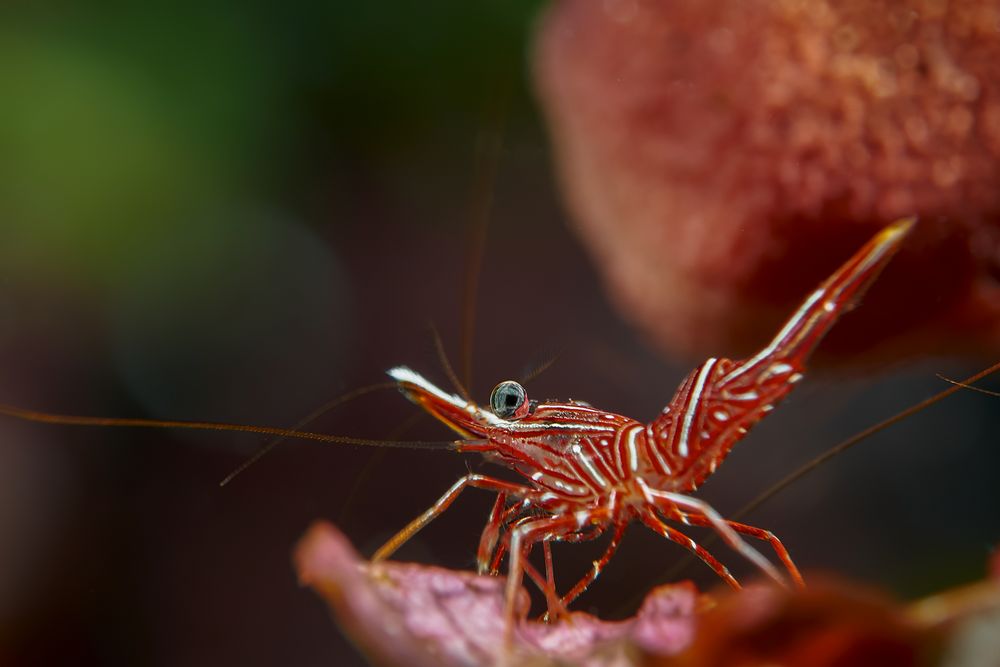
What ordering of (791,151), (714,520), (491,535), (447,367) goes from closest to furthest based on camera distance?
(714,520) → (491,535) → (791,151) → (447,367)

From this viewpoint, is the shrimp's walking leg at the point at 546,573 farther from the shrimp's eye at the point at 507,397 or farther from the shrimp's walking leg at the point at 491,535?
the shrimp's eye at the point at 507,397

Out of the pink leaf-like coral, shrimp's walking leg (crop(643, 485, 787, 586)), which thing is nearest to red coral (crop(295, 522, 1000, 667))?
the pink leaf-like coral

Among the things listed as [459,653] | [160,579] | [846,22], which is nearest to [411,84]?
[846,22]

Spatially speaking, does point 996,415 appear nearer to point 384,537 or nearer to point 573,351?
point 573,351

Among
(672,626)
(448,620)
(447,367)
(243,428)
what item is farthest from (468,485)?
(672,626)

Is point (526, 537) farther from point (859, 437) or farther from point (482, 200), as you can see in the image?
point (482, 200)

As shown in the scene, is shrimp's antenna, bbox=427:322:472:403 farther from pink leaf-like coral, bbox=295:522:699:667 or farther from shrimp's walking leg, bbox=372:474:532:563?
pink leaf-like coral, bbox=295:522:699:667
